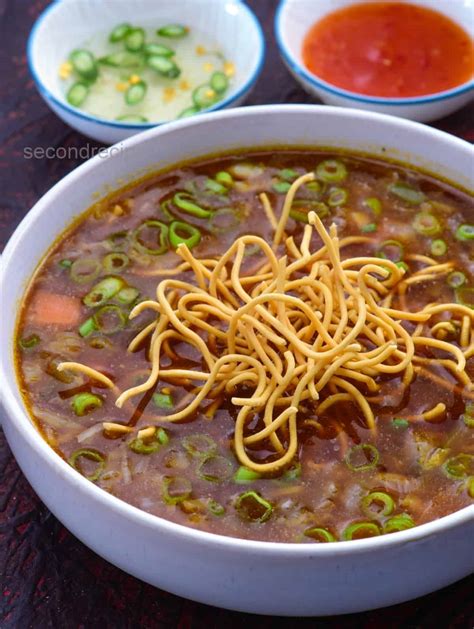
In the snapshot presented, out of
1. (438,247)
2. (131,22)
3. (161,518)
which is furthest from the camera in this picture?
(131,22)

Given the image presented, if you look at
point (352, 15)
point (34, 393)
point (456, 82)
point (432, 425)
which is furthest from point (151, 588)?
point (352, 15)

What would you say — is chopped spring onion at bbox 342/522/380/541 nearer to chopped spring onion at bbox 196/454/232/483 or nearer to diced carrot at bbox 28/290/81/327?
chopped spring onion at bbox 196/454/232/483

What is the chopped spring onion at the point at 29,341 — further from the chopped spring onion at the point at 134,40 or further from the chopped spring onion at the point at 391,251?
the chopped spring onion at the point at 134,40

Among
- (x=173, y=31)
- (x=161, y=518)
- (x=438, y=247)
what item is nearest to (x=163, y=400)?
(x=161, y=518)

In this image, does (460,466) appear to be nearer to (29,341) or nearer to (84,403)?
(84,403)

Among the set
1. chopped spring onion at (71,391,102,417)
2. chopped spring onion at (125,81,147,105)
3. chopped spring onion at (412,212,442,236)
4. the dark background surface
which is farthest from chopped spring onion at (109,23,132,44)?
chopped spring onion at (71,391,102,417)
